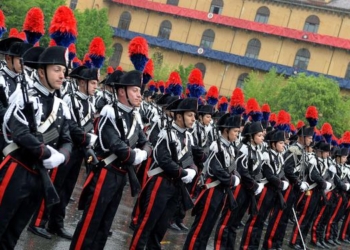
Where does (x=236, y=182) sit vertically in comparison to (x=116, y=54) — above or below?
below

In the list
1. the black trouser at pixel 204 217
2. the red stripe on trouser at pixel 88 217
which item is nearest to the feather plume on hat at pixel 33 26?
the red stripe on trouser at pixel 88 217

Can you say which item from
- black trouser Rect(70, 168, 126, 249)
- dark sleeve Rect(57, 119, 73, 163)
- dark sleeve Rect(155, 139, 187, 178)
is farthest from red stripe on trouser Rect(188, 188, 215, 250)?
dark sleeve Rect(57, 119, 73, 163)

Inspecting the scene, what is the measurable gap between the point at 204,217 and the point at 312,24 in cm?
4203

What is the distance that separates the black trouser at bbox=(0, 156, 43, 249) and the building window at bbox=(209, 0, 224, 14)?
46.0m

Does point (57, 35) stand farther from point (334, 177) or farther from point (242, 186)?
point (334, 177)

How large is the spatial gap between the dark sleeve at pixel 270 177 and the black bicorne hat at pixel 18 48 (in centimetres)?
415

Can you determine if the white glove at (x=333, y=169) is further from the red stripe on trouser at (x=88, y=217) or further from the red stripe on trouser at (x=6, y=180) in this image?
the red stripe on trouser at (x=6, y=180)

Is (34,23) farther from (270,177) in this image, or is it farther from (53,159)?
(270,177)

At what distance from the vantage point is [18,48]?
21.4ft

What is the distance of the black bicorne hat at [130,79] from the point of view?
6074 mm

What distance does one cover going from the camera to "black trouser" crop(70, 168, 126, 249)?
19.3ft

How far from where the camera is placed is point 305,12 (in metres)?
46.7

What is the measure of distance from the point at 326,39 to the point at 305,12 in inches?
128

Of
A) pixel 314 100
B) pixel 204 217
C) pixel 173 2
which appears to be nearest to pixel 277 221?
pixel 204 217
